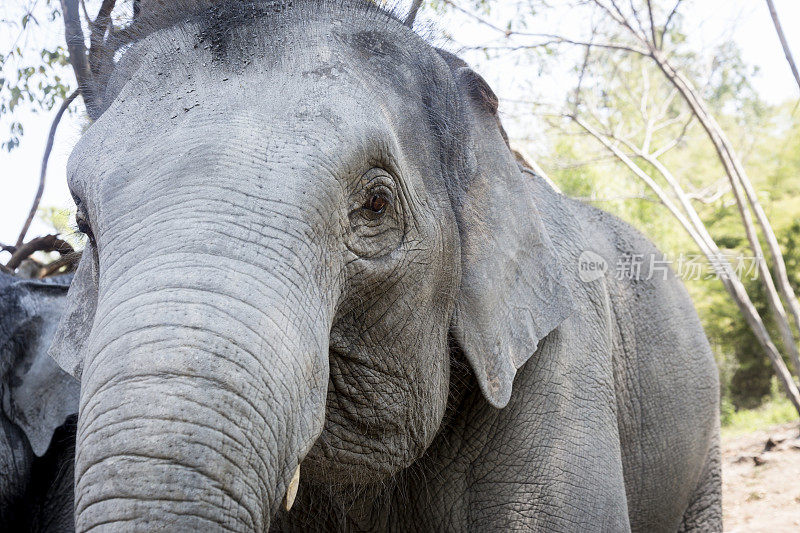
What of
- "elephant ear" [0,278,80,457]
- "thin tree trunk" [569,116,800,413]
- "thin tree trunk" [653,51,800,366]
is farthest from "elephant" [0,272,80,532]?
"thin tree trunk" [569,116,800,413]

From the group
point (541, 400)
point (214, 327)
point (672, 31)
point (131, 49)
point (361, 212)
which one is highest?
point (672, 31)

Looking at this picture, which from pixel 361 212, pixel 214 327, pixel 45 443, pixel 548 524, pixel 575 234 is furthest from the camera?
pixel 45 443

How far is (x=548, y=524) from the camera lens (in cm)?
273

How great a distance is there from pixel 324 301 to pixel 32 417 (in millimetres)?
3119

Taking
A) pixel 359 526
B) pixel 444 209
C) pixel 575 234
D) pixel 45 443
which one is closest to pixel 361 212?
pixel 444 209

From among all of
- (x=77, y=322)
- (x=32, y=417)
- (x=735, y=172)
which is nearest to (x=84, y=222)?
(x=77, y=322)

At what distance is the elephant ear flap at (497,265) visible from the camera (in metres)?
2.54

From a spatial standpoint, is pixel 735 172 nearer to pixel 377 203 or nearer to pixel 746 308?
pixel 746 308

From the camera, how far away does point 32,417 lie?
4457 mm

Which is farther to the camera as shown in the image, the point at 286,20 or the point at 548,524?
the point at 548,524

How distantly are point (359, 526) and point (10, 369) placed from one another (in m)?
2.52

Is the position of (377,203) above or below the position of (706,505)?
above

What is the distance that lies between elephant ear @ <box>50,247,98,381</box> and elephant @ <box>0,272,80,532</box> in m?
1.73

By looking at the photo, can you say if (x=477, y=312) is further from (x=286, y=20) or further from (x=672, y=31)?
(x=672, y=31)
